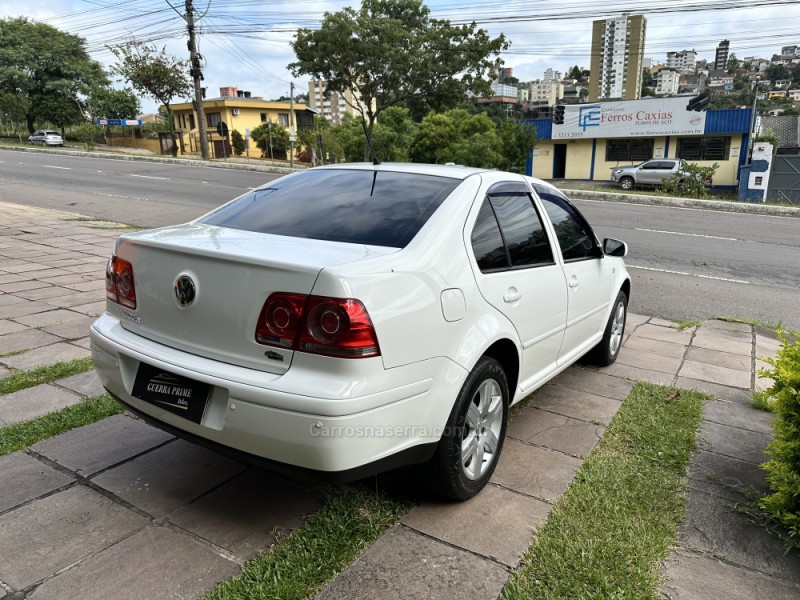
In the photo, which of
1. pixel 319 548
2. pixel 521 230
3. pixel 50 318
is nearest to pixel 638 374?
pixel 521 230

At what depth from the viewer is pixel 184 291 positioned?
8.27ft

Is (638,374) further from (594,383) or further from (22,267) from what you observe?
(22,267)

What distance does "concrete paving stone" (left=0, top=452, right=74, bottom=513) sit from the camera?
2.79 meters

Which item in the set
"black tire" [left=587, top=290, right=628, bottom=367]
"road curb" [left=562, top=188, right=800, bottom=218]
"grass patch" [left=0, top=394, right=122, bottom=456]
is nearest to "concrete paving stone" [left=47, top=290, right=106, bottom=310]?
"grass patch" [left=0, top=394, right=122, bottom=456]

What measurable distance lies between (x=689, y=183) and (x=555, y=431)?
21772 millimetres

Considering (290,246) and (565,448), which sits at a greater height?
(290,246)

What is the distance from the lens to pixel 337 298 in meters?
2.19

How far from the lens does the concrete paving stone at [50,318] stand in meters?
5.36

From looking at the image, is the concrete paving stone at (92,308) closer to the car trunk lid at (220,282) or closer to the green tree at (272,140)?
the car trunk lid at (220,282)

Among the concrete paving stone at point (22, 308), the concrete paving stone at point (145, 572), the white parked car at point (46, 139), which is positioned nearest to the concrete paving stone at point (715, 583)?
the concrete paving stone at point (145, 572)

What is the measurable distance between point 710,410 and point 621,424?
0.82m

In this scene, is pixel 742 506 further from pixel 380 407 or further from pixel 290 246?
pixel 290 246

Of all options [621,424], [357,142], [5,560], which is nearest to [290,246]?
[5,560]

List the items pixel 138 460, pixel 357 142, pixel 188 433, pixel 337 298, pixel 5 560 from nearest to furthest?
pixel 337 298, pixel 5 560, pixel 188 433, pixel 138 460, pixel 357 142
